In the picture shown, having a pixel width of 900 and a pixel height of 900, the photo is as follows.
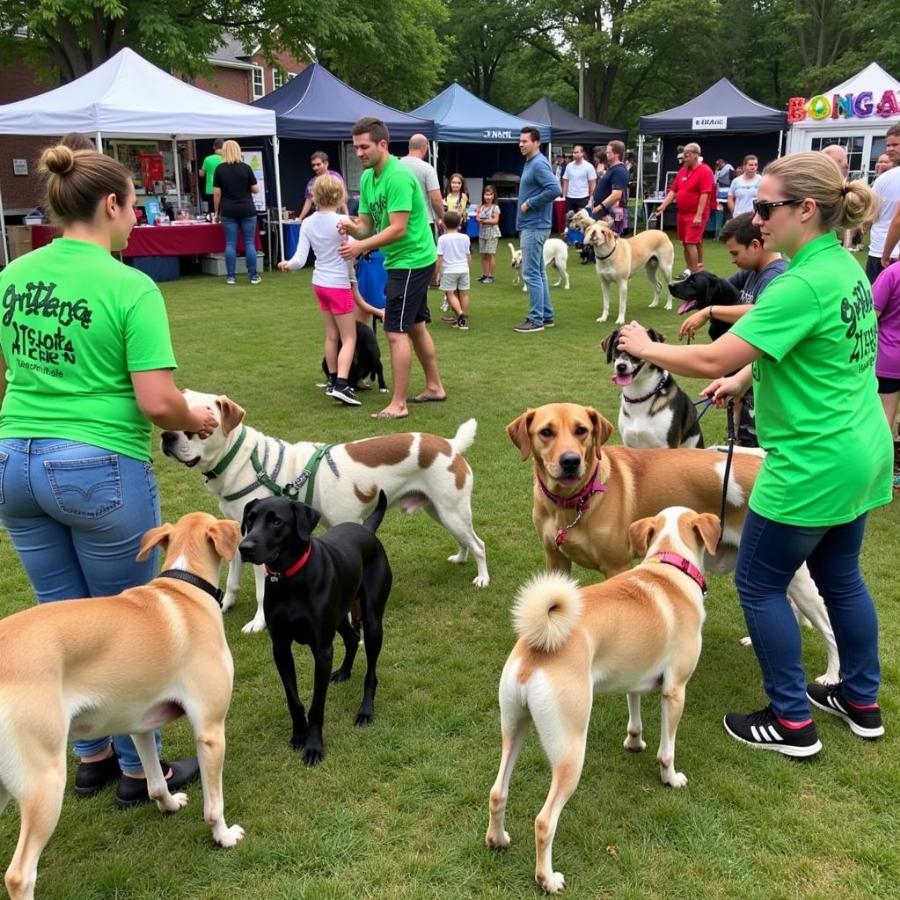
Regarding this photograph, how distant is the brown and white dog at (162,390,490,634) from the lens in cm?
403

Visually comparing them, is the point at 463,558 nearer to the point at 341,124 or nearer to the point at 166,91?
the point at 166,91

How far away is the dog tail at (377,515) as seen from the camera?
4004mm

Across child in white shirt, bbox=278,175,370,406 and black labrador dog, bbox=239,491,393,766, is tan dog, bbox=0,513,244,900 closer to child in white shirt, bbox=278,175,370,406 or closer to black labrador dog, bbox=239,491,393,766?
black labrador dog, bbox=239,491,393,766

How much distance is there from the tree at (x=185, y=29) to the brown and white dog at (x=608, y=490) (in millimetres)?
20689

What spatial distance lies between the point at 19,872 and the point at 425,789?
1.44 m

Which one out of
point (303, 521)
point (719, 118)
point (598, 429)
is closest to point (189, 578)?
point (303, 521)

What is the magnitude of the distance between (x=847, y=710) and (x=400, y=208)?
542 centimetres

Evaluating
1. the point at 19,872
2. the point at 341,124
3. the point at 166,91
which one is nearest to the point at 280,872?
the point at 19,872

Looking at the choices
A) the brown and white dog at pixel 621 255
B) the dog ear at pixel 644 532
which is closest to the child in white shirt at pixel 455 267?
the brown and white dog at pixel 621 255

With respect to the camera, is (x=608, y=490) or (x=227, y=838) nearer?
(x=227, y=838)

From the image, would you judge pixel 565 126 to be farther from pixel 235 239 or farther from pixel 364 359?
pixel 364 359

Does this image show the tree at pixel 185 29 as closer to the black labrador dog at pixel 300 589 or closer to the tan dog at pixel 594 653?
the black labrador dog at pixel 300 589

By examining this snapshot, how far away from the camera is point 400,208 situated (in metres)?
7.09

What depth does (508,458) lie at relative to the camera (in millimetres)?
6711
